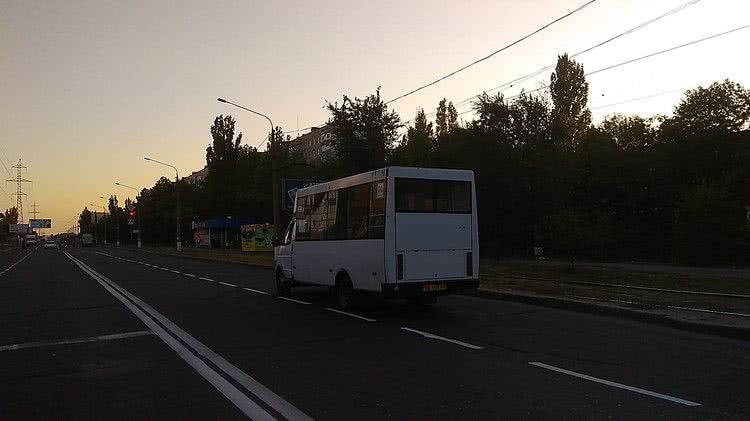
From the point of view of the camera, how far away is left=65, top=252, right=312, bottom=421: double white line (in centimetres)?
606

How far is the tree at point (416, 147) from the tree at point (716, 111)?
60.2 ft

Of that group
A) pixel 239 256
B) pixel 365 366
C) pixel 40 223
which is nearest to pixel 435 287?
pixel 365 366

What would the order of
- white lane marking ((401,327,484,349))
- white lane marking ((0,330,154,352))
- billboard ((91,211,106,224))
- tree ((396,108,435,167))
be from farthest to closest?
billboard ((91,211,106,224)), tree ((396,108,435,167)), white lane marking ((0,330,154,352)), white lane marking ((401,327,484,349))

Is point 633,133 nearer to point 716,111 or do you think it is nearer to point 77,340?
point 716,111

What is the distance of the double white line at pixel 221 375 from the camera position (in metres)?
6.06

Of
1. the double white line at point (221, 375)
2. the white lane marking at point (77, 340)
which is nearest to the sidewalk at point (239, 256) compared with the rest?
the double white line at point (221, 375)

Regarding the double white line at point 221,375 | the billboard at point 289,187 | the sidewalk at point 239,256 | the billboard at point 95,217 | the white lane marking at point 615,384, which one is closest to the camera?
the double white line at point 221,375

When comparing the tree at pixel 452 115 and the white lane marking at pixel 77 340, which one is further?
the tree at pixel 452 115

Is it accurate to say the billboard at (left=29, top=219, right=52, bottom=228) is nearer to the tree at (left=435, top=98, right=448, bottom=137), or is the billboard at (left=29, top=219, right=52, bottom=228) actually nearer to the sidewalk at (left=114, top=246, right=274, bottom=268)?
the sidewalk at (left=114, top=246, right=274, bottom=268)

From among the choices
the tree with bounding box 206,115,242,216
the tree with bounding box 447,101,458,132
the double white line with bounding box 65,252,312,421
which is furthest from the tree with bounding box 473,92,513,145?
the tree with bounding box 206,115,242,216

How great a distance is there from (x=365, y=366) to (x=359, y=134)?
4046 cm

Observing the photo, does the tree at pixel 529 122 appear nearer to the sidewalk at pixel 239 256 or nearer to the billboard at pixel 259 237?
the sidewalk at pixel 239 256

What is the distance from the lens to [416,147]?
53.6 metres

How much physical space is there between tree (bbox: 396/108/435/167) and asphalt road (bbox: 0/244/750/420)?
3796 centimetres
